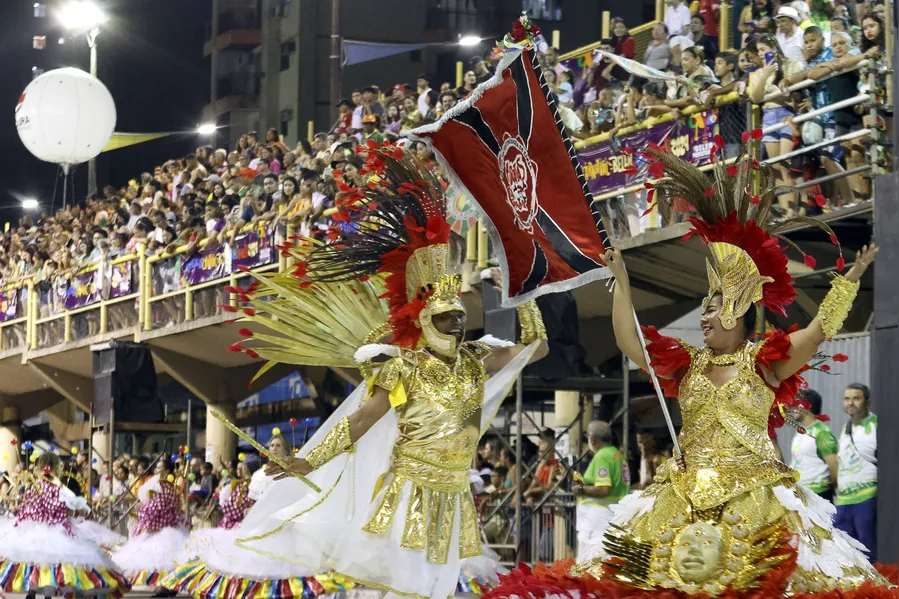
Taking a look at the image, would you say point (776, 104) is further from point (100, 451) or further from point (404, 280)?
point (100, 451)

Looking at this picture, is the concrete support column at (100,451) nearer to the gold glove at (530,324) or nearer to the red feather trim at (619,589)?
the gold glove at (530,324)

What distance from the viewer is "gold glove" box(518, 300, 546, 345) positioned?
306 inches

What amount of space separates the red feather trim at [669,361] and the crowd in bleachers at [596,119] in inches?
106

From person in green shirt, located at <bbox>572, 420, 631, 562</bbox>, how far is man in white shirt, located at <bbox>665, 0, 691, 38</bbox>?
458cm

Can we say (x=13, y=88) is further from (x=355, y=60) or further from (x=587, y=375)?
(x=587, y=375)

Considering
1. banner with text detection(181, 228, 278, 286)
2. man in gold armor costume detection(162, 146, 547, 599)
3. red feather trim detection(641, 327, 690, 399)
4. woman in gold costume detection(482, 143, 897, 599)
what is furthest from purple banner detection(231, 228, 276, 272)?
woman in gold costume detection(482, 143, 897, 599)

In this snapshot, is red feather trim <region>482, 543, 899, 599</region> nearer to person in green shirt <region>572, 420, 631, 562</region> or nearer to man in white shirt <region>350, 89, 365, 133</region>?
person in green shirt <region>572, 420, 631, 562</region>

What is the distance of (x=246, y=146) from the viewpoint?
20812 millimetres

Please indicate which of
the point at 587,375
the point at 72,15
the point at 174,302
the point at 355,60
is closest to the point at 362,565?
the point at 587,375

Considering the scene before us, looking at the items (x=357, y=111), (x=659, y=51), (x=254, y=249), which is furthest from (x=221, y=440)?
(x=659, y=51)

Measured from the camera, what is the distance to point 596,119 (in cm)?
1301

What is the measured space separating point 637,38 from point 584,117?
115 inches

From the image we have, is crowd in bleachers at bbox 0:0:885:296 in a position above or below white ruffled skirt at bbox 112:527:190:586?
above

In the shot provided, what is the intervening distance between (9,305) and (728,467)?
68.1 ft
